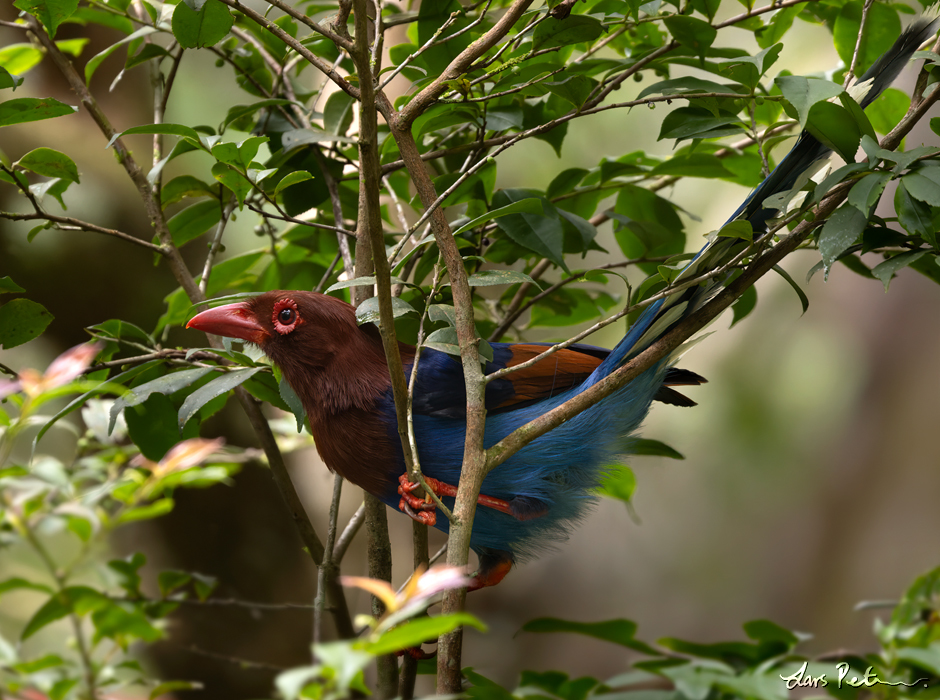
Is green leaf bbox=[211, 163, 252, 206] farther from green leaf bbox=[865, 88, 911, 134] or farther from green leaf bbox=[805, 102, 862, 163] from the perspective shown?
green leaf bbox=[865, 88, 911, 134]

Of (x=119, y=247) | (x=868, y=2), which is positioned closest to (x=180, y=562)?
(x=119, y=247)

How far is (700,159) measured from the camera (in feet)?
5.23

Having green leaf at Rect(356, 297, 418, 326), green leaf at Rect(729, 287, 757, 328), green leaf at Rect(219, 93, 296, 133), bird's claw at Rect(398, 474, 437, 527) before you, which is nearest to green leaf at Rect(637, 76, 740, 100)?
green leaf at Rect(729, 287, 757, 328)

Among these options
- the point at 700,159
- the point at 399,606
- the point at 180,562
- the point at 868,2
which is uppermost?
the point at 868,2

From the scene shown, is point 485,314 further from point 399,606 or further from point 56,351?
point 56,351

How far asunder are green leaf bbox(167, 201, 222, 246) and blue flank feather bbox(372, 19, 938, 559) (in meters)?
0.62

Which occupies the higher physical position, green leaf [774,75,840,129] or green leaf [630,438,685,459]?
green leaf [774,75,840,129]

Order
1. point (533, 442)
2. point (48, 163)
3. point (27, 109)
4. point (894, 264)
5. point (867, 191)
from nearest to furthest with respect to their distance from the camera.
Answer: point (867, 191) → point (894, 264) → point (27, 109) → point (48, 163) → point (533, 442)

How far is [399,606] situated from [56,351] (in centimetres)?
248

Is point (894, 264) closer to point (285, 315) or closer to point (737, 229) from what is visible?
point (737, 229)

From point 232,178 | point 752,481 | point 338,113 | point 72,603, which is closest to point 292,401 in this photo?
point 232,178

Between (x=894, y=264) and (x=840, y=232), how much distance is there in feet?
0.57

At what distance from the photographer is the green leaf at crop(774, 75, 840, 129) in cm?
98

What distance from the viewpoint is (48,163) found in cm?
135
